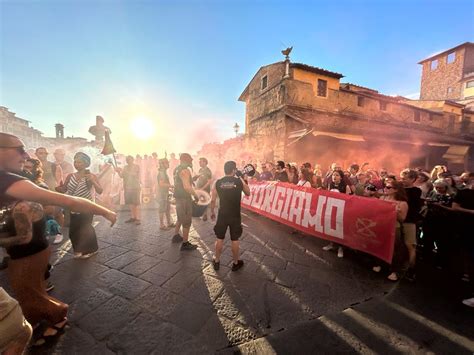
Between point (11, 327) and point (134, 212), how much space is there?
16.5ft

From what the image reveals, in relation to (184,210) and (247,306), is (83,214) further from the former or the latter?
(247,306)

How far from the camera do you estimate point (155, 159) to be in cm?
1039

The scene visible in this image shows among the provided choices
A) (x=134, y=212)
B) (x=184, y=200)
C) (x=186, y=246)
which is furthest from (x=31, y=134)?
(x=186, y=246)

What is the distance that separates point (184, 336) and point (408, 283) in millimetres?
3260

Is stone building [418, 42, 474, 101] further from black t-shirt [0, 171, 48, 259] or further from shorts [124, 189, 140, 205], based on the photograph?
black t-shirt [0, 171, 48, 259]

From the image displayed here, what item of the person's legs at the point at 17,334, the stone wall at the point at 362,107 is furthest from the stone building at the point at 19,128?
the person's legs at the point at 17,334

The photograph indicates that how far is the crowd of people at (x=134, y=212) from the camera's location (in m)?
1.65

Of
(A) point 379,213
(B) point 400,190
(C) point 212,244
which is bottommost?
(C) point 212,244

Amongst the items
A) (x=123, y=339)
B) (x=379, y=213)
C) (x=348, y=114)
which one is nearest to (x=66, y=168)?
(x=123, y=339)

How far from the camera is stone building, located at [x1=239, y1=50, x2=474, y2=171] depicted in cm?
1269

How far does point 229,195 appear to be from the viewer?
3.50 meters

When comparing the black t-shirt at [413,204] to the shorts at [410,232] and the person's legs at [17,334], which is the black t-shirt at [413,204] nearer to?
the shorts at [410,232]

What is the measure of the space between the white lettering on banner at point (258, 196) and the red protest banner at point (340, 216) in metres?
0.64

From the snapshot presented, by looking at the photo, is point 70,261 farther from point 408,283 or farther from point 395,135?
point 395,135
